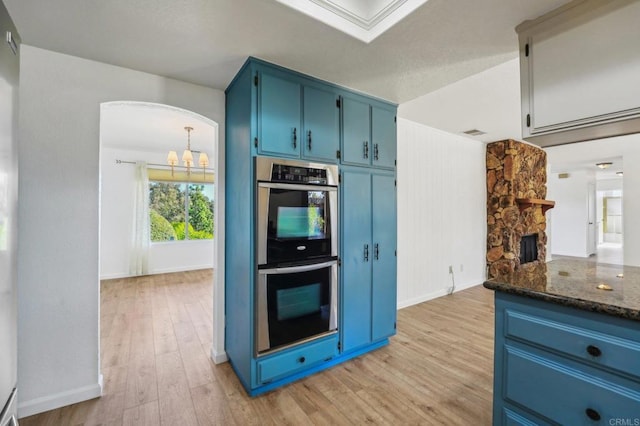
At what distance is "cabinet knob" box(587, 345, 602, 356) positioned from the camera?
1.15 m

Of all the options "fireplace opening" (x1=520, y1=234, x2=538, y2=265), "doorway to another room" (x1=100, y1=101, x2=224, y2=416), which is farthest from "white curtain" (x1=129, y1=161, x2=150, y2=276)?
"fireplace opening" (x1=520, y1=234, x2=538, y2=265)

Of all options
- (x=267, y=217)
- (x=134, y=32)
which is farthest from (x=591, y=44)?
(x=134, y=32)

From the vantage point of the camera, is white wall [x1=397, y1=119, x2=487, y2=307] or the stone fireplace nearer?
white wall [x1=397, y1=119, x2=487, y2=307]

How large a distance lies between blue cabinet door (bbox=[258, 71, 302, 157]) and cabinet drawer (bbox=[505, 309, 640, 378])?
178 cm

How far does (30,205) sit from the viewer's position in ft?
6.27

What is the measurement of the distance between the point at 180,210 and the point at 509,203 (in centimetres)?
683

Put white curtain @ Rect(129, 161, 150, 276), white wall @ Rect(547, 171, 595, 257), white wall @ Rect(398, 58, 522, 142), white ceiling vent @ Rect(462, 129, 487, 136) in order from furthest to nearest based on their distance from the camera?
white wall @ Rect(547, 171, 595, 257)
white curtain @ Rect(129, 161, 150, 276)
white ceiling vent @ Rect(462, 129, 487, 136)
white wall @ Rect(398, 58, 522, 142)

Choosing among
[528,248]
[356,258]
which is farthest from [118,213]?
[528,248]

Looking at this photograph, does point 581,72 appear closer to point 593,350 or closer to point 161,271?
point 593,350

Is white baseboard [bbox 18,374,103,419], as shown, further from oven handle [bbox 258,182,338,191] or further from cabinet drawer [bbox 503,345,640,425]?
cabinet drawer [bbox 503,345,640,425]

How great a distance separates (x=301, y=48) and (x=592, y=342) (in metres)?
2.25

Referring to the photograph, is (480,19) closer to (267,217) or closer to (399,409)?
(267,217)

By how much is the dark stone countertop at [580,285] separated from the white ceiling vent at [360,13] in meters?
1.58

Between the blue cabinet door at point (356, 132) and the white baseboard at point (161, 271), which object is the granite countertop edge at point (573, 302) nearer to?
the blue cabinet door at point (356, 132)
